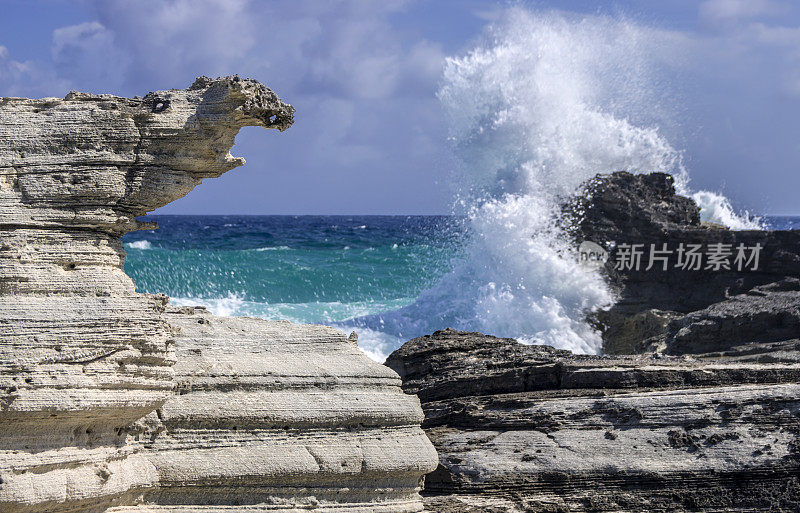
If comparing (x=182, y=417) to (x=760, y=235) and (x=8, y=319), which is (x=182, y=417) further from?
(x=760, y=235)

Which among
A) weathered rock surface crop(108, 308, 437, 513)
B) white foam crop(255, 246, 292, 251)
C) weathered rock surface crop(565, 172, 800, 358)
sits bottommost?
weathered rock surface crop(108, 308, 437, 513)

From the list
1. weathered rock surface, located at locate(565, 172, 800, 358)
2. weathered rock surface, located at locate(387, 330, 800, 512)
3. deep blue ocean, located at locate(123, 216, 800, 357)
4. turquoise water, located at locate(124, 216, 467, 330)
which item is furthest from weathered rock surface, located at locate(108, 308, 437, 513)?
turquoise water, located at locate(124, 216, 467, 330)

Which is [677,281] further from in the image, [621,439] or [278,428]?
[278,428]

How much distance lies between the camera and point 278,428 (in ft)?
14.7

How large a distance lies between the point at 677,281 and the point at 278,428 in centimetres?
945

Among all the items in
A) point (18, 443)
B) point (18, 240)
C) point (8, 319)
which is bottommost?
point (18, 443)

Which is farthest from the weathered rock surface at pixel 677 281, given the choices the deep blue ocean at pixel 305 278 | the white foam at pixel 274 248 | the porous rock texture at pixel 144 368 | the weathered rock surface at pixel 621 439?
the white foam at pixel 274 248

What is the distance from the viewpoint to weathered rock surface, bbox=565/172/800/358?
8227 millimetres

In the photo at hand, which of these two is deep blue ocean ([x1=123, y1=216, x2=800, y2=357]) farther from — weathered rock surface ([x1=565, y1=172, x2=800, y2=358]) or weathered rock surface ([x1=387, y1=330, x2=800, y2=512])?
Answer: weathered rock surface ([x1=387, y1=330, x2=800, y2=512])

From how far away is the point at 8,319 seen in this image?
3.89 meters

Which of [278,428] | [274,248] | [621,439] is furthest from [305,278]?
[278,428]

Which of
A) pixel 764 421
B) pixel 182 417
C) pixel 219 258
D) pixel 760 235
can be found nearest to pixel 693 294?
pixel 760 235

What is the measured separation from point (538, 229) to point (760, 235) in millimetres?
4683

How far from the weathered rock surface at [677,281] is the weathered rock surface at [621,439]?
2.17 m
